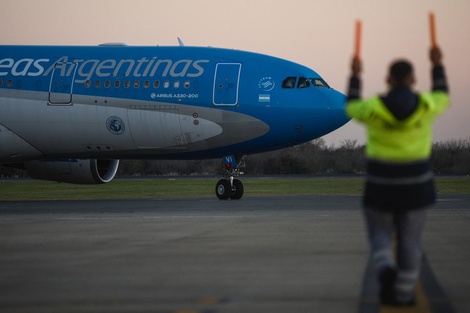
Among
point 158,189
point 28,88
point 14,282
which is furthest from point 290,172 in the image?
point 14,282

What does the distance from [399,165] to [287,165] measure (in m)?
52.4

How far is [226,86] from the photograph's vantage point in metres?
27.6

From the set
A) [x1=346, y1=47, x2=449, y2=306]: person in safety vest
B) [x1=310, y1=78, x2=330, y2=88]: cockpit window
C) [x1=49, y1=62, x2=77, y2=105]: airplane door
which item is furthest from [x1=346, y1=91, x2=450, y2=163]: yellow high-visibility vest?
[x1=49, y1=62, x2=77, y2=105]: airplane door

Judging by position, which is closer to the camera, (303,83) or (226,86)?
(226,86)

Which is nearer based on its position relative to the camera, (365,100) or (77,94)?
(365,100)

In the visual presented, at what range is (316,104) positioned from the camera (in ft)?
89.3

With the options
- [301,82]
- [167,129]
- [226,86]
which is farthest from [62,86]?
[301,82]

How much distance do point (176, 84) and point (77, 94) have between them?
9.15 feet

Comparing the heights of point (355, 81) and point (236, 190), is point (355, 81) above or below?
above

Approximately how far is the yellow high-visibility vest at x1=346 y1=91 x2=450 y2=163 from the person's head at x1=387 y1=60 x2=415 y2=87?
0.48ft

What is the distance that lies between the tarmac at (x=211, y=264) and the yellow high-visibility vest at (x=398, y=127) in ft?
3.64

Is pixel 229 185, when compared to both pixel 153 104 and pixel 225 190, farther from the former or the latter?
pixel 153 104

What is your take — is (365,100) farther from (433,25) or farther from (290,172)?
(290,172)

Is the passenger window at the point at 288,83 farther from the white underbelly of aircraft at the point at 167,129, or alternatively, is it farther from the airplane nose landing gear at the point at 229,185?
the airplane nose landing gear at the point at 229,185
